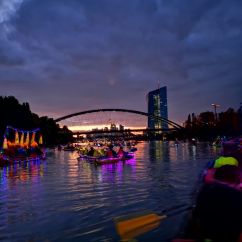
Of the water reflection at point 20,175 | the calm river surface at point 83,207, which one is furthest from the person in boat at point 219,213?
the water reflection at point 20,175

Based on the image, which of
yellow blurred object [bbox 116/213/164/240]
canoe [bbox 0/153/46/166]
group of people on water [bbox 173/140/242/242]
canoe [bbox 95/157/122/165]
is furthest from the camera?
canoe [bbox 0/153/46/166]

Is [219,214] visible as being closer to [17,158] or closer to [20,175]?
[20,175]

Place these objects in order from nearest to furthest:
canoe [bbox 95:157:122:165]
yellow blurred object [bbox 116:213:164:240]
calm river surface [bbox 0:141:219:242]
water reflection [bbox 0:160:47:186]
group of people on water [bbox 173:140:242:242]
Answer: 1. group of people on water [bbox 173:140:242:242]
2. yellow blurred object [bbox 116:213:164:240]
3. calm river surface [bbox 0:141:219:242]
4. water reflection [bbox 0:160:47:186]
5. canoe [bbox 95:157:122:165]

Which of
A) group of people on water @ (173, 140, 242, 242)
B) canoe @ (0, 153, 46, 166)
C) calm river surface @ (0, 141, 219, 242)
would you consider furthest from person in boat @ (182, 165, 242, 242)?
canoe @ (0, 153, 46, 166)

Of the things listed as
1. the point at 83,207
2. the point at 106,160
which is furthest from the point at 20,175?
the point at 83,207

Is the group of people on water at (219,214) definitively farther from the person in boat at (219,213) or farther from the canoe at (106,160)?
the canoe at (106,160)

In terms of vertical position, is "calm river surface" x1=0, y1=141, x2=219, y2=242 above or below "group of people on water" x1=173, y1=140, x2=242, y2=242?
below

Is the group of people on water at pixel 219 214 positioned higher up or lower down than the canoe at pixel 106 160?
lower down

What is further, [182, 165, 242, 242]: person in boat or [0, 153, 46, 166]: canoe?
[0, 153, 46, 166]: canoe

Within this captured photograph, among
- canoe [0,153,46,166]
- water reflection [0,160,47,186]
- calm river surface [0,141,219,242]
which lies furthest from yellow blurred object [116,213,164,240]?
canoe [0,153,46,166]

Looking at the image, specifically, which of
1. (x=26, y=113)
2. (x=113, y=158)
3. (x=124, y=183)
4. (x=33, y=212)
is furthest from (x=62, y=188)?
(x=26, y=113)

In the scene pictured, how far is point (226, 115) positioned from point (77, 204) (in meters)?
167

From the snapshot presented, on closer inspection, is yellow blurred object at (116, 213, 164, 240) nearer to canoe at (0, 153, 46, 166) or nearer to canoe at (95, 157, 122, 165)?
canoe at (95, 157, 122, 165)

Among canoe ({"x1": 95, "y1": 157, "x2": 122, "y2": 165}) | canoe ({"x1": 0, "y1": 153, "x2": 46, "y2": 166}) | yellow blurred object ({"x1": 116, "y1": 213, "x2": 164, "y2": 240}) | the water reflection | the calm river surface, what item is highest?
canoe ({"x1": 0, "y1": 153, "x2": 46, "y2": 166})
